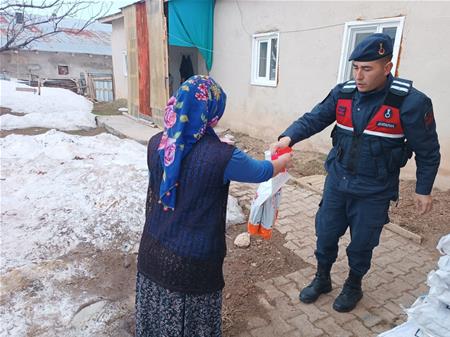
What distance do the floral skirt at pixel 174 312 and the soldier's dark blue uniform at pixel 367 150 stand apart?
3.64ft

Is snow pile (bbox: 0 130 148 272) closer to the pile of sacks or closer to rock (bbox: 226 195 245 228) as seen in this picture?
rock (bbox: 226 195 245 228)

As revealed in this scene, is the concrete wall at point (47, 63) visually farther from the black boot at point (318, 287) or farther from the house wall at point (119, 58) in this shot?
the black boot at point (318, 287)

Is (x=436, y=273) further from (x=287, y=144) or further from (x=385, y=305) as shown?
(x=385, y=305)

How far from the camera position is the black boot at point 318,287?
2660mm

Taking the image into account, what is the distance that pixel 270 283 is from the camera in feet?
9.59

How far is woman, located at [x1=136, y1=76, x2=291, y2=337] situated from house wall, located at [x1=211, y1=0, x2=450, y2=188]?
398cm

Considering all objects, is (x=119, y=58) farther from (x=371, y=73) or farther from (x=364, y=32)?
(x=371, y=73)

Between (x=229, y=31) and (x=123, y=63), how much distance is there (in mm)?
6933

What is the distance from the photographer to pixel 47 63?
22.2m

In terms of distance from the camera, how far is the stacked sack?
1410 mm

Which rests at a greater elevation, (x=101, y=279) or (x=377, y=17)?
(x=377, y=17)

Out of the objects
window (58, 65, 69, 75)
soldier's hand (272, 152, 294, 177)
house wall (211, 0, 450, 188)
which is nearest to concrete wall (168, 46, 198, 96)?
house wall (211, 0, 450, 188)

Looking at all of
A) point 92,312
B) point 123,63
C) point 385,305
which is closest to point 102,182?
point 92,312

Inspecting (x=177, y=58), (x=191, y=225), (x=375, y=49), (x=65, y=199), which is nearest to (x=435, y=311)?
(x=191, y=225)
